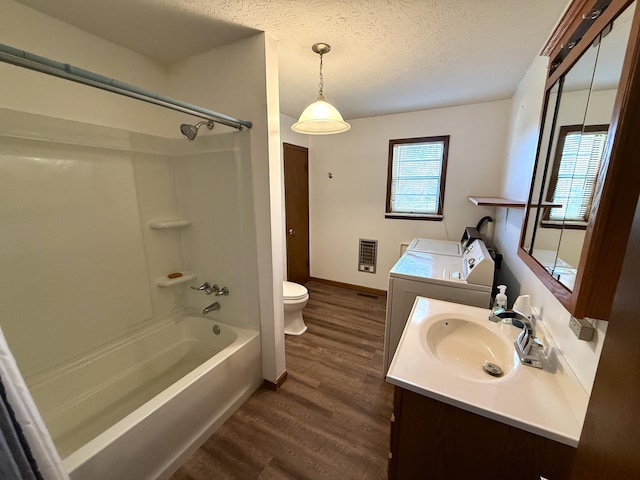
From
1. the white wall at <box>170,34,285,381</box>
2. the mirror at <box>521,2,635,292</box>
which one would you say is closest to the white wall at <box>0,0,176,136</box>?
the white wall at <box>170,34,285,381</box>

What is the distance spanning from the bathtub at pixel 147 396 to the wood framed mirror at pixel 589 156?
175cm

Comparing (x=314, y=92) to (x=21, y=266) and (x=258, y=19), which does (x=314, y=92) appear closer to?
(x=258, y=19)

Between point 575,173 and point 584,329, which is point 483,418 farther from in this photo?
point 575,173

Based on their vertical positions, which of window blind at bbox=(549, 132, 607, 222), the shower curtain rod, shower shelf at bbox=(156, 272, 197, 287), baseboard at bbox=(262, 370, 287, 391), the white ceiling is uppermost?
the white ceiling

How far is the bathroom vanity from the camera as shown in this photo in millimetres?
755

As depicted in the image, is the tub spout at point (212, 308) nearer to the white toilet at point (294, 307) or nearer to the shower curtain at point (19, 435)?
the white toilet at point (294, 307)

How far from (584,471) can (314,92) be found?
2.77 m

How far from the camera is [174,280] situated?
6.66 feet

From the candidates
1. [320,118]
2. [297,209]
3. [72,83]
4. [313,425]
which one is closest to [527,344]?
[313,425]

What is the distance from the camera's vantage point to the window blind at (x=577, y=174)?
0.79m

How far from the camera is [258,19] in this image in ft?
4.46

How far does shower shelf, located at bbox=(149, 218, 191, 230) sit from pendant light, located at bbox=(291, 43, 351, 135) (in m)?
1.18

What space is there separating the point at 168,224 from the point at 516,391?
2.25 m

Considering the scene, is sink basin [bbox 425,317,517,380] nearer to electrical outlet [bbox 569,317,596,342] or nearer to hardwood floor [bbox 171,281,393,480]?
electrical outlet [bbox 569,317,596,342]
